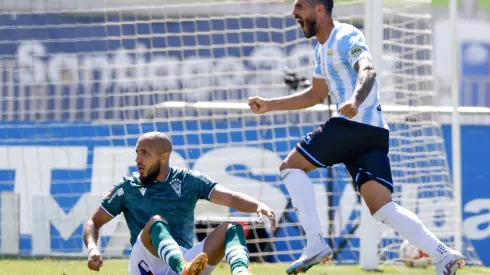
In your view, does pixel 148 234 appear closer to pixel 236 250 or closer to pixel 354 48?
pixel 236 250

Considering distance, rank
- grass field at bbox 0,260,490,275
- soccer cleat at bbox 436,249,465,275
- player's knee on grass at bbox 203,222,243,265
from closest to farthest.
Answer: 1. player's knee on grass at bbox 203,222,243,265
2. soccer cleat at bbox 436,249,465,275
3. grass field at bbox 0,260,490,275

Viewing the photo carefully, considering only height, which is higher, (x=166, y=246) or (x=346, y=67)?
(x=346, y=67)

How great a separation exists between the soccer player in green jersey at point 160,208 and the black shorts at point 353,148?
0.54m

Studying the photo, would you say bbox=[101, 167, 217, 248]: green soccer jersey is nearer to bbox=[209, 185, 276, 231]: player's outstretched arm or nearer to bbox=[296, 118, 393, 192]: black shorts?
bbox=[209, 185, 276, 231]: player's outstretched arm

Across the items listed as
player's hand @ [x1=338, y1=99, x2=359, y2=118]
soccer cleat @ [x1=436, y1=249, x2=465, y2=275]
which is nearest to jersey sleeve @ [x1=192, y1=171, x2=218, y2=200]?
player's hand @ [x1=338, y1=99, x2=359, y2=118]

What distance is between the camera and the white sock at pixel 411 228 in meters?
6.05

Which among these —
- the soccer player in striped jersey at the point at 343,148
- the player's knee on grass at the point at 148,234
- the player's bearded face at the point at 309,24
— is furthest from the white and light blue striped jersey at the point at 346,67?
the player's knee on grass at the point at 148,234

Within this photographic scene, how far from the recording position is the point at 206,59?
1153 cm

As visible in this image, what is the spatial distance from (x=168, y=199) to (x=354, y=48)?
1.42 meters

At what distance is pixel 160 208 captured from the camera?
20.2 feet

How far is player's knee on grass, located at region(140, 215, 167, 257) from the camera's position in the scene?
5770 mm

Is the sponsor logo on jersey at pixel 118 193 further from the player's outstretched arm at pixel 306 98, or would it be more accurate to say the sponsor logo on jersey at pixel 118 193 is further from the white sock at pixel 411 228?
the white sock at pixel 411 228

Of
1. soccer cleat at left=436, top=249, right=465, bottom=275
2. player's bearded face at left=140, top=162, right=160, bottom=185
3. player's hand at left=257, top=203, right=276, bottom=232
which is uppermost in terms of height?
player's bearded face at left=140, top=162, right=160, bottom=185

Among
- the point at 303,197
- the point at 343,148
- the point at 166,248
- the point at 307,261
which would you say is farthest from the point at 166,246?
the point at 343,148
